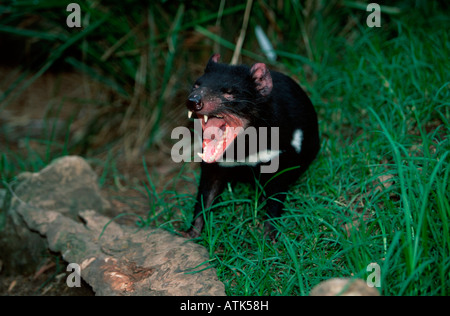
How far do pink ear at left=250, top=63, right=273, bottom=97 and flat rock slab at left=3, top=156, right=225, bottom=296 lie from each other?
83 cm

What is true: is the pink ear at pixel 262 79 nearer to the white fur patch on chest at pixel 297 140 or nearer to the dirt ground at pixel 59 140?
the white fur patch on chest at pixel 297 140

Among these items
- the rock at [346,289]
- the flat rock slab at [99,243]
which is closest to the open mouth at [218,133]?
the flat rock slab at [99,243]

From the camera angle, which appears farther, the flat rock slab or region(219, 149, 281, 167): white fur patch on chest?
region(219, 149, 281, 167): white fur patch on chest

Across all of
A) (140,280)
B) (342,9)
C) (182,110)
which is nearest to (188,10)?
(182,110)

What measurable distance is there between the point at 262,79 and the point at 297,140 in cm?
43

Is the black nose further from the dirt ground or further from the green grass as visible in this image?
the dirt ground

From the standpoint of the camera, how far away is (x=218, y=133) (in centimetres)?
226

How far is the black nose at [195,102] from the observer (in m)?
2.06

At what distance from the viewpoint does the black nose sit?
2061 mm

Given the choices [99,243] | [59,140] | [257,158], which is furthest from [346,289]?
[59,140]

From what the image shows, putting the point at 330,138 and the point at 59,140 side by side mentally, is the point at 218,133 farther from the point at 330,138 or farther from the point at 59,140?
the point at 59,140

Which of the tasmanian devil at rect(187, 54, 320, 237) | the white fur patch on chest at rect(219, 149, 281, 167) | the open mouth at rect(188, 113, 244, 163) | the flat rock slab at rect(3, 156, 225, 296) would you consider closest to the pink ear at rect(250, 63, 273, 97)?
the tasmanian devil at rect(187, 54, 320, 237)

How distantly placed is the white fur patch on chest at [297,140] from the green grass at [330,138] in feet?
0.80

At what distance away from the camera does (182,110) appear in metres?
3.91
